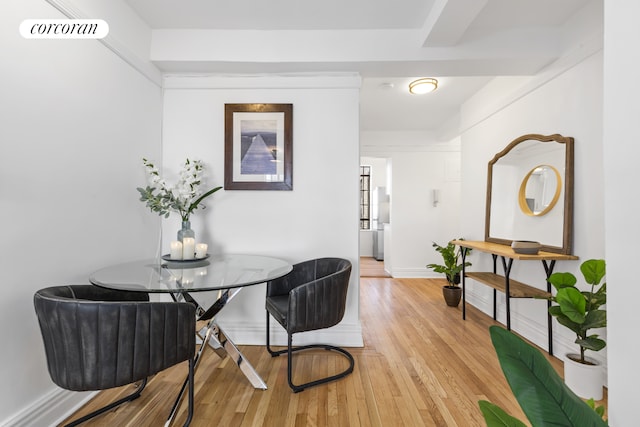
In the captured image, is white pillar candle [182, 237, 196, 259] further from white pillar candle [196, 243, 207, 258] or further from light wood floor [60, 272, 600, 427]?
light wood floor [60, 272, 600, 427]

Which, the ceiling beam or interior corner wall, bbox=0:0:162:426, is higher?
the ceiling beam

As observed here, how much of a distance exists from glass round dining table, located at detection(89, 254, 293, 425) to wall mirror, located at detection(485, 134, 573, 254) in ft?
7.22

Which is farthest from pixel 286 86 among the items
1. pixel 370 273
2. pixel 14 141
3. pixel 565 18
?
pixel 370 273

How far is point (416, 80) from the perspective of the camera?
3203 mm

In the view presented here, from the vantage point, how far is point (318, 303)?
6.14 ft

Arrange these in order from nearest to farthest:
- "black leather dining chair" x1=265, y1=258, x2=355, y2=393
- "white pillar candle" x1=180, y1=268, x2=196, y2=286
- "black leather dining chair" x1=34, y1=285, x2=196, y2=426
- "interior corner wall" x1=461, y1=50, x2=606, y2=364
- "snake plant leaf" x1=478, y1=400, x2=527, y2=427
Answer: "snake plant leaf" x1=478, y1=400, x2=527, y2=427, "black leather dining chair" x1=34, y1=285, x2=196, y2=426, "white pillar candle" x1=180, y1=268, x2=196, y2=286, "black leather dining chair" x1=265, y1=258, x2=355, y2=393, "interior corner wall" x1=461, y1=50, x2=606, y2=364

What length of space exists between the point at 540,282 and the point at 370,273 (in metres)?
3.29

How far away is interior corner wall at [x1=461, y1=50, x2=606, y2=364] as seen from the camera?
2037 millimetres

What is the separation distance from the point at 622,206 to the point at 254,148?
237 cm

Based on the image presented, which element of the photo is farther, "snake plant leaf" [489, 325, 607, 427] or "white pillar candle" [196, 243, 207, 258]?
"white pillar candle" [196, 243, 207, 258]

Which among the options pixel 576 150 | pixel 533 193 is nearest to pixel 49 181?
pixel 576 150

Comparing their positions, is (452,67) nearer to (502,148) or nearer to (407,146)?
(502,148)

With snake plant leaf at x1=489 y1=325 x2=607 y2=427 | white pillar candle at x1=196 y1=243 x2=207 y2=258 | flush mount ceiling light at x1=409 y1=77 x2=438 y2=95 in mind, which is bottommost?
snake plant leaf at x1=489 y1=325 x2=607 y2=427

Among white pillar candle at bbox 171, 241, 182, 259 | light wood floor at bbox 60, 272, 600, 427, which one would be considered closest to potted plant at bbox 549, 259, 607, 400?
light wood floor at bbox 60, 272, 600, 427
